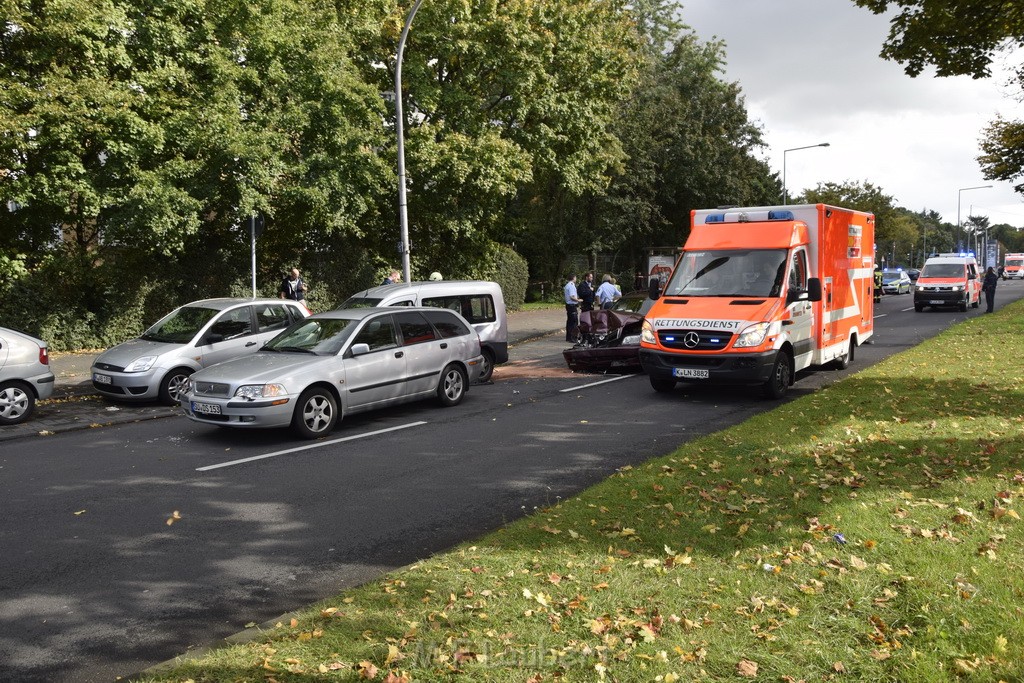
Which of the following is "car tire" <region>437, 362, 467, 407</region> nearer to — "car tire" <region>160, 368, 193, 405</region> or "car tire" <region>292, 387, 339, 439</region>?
→ "car tire" <region>292, 387, 339, 439</region>

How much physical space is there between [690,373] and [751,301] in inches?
55.5

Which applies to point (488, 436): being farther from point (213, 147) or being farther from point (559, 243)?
point (559, 243)

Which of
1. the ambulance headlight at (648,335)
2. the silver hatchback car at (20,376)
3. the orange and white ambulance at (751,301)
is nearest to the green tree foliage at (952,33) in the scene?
the orange and white ambulance at (751,301)

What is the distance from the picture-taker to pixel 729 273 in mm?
12648

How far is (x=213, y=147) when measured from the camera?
738 inches

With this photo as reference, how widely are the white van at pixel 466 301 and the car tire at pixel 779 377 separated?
15.8 ft

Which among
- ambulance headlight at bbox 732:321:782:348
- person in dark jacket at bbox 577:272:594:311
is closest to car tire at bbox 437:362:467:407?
ambulance headlight at bbox 732:321:782:348

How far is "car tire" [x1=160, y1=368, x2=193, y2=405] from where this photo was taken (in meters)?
12.7

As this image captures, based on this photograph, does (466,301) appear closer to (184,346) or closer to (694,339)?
(694,339)

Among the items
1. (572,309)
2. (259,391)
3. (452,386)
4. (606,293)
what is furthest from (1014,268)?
(259,391)

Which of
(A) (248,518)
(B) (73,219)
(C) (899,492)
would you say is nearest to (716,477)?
(C) (899,492)

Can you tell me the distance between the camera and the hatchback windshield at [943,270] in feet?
102

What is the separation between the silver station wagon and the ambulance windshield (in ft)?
11.3

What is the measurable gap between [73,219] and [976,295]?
1255 inches
